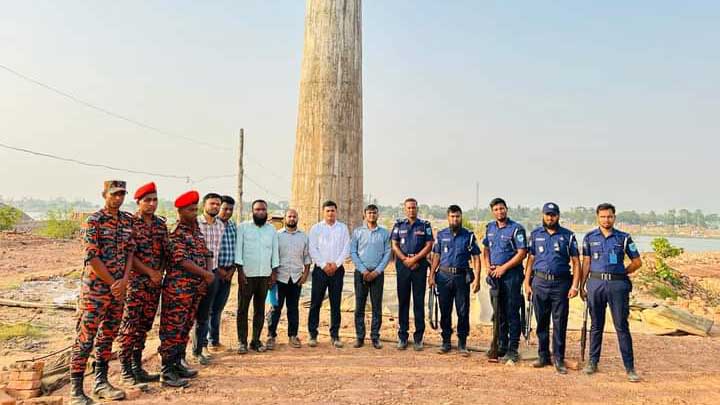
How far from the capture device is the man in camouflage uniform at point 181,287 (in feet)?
15.2

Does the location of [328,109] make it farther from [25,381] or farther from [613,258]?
[25,381]

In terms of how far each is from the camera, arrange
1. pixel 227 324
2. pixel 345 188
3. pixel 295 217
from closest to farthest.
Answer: pixel 295 217
pixel 227 324
pixel 345 188

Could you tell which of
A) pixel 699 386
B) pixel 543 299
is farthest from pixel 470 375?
pixel 699 386

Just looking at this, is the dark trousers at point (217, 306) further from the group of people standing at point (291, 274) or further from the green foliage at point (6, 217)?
the green foliage at point (6, 217)

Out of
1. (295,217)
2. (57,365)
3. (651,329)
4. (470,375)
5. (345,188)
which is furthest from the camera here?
(345,188)

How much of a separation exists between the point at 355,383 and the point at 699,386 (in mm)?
3388

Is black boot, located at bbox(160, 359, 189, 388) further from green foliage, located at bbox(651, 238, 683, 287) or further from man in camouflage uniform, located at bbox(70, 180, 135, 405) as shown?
green foliage, located at bbox(651, 238, 683, 287)

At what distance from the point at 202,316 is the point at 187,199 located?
1332 mm

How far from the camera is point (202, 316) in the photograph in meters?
5.30

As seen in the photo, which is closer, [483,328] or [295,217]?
[295,217]

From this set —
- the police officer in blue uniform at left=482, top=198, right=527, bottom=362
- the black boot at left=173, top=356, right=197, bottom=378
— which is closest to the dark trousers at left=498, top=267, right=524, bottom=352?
the police officer in blue uniform at left=482, top=198, right=527, bottom=362

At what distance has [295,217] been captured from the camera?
618 cm

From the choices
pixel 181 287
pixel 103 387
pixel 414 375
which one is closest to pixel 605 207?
pixel 414 375

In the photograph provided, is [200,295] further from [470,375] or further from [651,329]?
[651,329]
